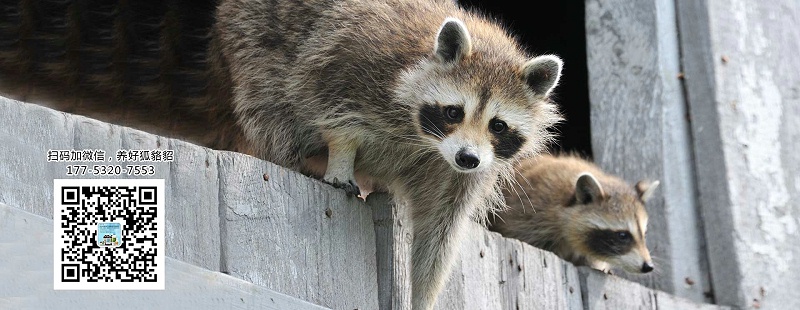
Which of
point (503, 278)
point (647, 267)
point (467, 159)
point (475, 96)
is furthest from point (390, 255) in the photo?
point (647, 267)

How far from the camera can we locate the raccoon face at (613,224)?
21.8ft

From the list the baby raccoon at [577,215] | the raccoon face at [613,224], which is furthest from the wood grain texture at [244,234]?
the baby raccoon at [577,215]

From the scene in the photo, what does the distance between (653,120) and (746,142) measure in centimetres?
55

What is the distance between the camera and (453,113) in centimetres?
445

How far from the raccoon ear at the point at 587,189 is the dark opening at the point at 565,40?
2462mm

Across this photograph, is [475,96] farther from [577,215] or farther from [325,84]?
[577,215]

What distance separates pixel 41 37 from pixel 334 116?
5.21ft

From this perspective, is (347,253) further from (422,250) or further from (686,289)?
(686,289)

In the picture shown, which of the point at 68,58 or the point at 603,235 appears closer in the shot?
the point at 68,58

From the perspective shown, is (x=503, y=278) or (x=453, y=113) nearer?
(x=453, y=113)

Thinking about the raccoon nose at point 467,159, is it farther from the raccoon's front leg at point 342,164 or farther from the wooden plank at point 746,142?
the wooden plank at point 746,142

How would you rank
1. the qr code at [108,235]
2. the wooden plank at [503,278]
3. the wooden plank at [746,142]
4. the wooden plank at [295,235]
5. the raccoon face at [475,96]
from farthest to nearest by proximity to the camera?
the wooden plank at [746,142] → the wooden plank at [503,278] → the raccoon face at [475,96] → the wooden plank at [295,235] → the qr code at [108,235]

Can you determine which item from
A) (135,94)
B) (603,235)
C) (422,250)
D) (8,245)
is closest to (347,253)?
(422,250)

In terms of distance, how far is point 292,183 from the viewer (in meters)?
3.87
